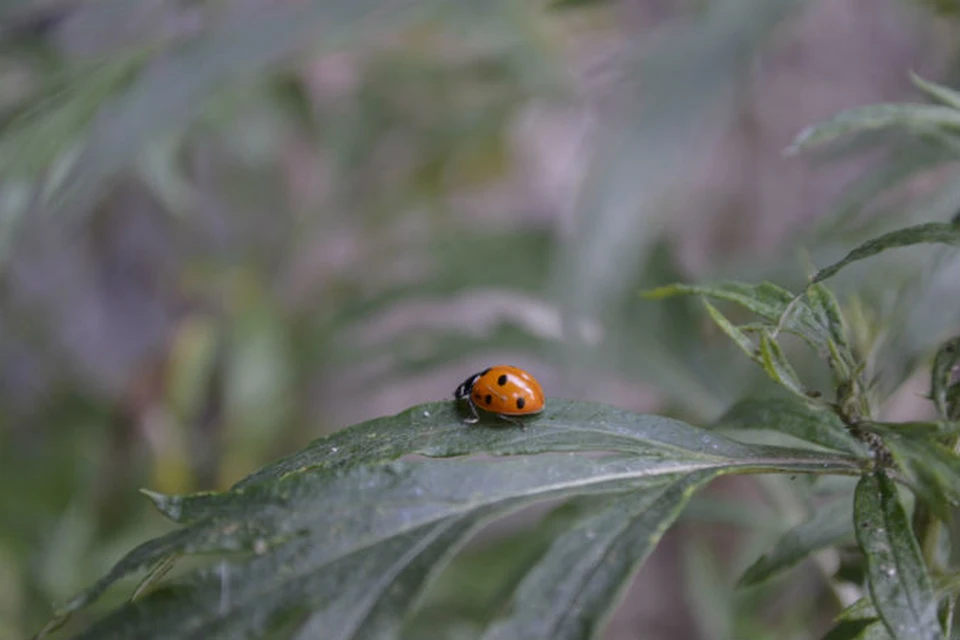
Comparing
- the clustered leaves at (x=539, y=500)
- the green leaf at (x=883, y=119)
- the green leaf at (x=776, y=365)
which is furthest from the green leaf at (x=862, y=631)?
the green leaf at (x=883, y=119)

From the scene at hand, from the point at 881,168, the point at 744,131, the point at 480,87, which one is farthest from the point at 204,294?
the point at 881,168

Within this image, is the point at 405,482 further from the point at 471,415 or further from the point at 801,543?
the point at 801,543

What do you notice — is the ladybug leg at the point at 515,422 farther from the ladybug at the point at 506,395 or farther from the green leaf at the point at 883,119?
the green leaf at the point at 883,119

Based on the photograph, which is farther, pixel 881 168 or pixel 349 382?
pixel 349 382

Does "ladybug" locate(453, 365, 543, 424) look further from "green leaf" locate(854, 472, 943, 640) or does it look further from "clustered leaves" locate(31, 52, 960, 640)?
"green leaf" locate(854, 472, 943, 640)

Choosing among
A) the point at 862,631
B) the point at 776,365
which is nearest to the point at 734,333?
the point at 776,365

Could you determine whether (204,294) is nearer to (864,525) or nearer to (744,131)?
(744,131)

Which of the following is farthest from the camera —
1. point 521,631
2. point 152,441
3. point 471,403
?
point 152,441
